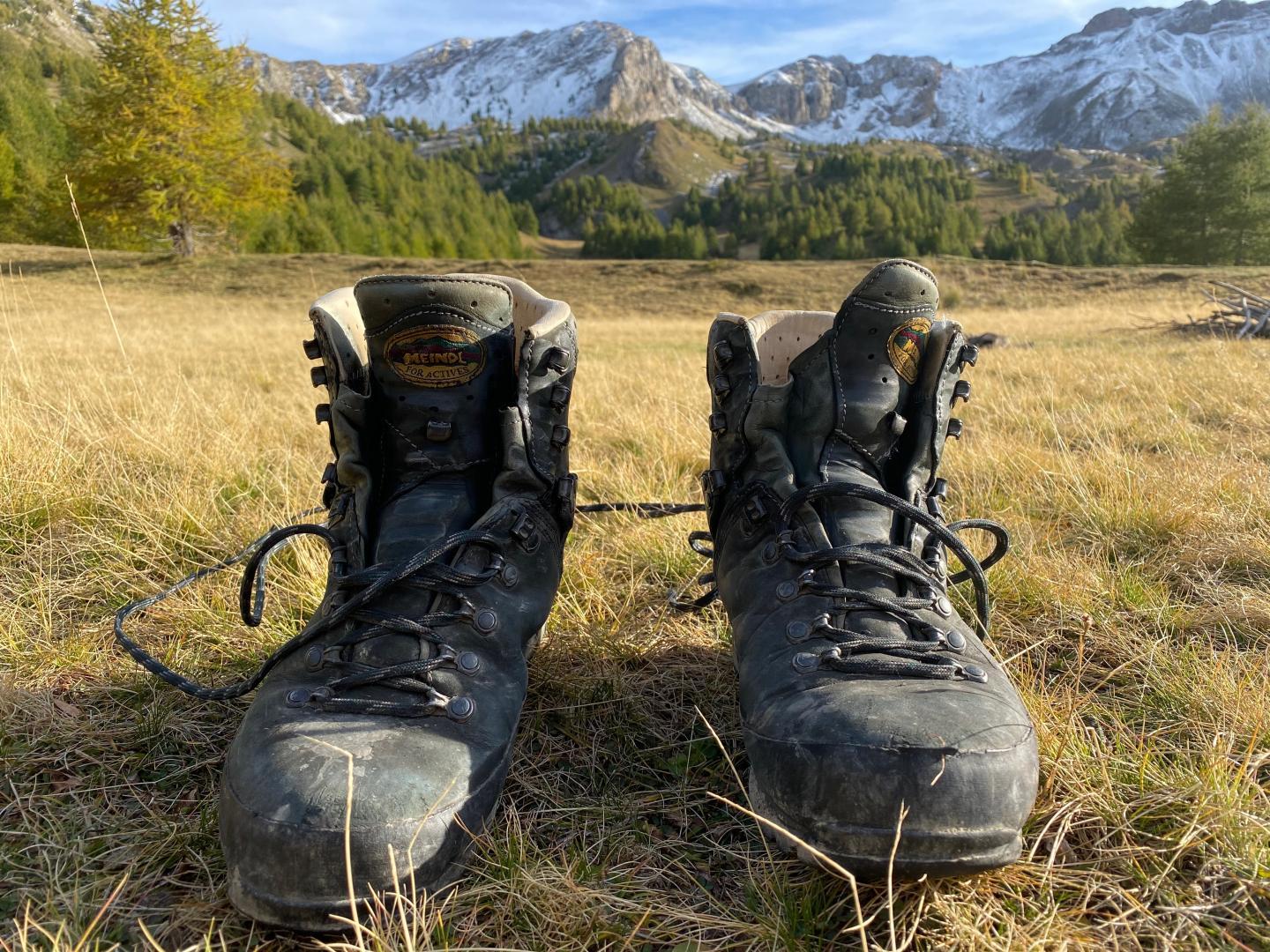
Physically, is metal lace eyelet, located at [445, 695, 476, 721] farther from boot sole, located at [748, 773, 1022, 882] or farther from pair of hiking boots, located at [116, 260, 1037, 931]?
boot sole, located at [748, 773, 1022, 882]

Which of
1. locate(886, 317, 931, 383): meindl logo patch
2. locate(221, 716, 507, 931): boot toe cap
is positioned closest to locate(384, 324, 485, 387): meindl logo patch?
locate(221, 716, 507, 931): boot toe cap

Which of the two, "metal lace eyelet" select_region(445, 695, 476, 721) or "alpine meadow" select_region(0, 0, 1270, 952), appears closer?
"alpine meadow" select_region(0, 0, 1270, 952)

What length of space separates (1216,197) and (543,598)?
5257 cm

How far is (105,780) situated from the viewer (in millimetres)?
1623

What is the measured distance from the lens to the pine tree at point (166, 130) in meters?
27.6

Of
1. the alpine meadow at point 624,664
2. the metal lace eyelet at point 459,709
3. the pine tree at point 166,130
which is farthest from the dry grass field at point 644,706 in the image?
the pine tree at point 166,130

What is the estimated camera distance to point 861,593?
5.26 ft

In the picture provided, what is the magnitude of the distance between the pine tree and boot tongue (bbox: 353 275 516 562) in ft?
109

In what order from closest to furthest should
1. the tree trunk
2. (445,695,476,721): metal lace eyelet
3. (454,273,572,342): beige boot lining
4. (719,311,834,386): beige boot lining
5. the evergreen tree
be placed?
(445,695,476,721): metal lace eyelet
(454,273,572,342): beige boot lining
(719,311,834,386): beige boot lining
the tree trunk
the evergreen tree

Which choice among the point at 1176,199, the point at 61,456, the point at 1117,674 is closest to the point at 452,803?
the point at 1117,674

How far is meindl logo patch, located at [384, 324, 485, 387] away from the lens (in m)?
1.91

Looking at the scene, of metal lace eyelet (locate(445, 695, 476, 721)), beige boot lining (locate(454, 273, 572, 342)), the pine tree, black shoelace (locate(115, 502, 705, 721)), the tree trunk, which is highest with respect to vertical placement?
the pine tree

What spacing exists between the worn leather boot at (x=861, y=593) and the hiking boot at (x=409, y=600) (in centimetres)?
51

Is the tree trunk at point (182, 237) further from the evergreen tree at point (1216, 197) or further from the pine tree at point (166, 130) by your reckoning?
the evergreen tree at point (1216, 197)
